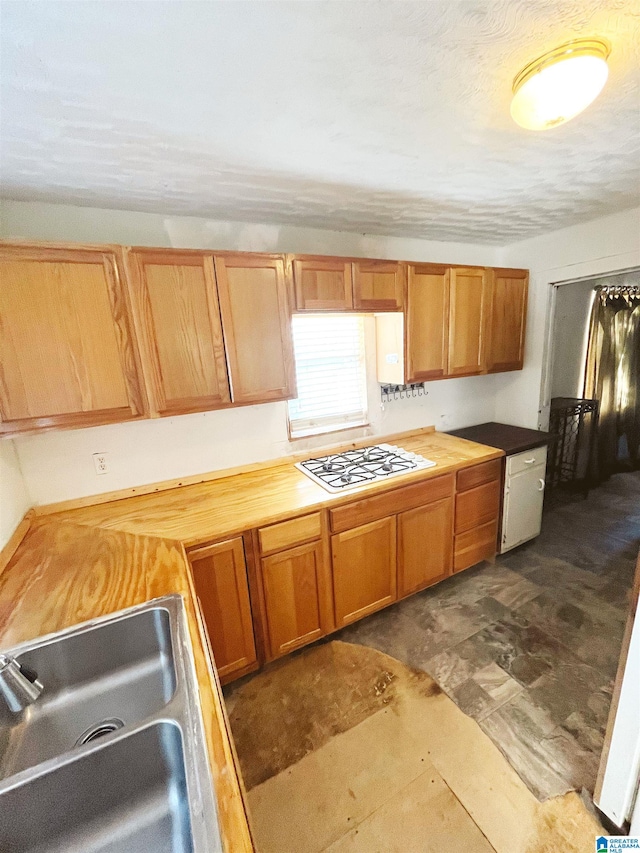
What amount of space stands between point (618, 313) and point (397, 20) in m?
4.10

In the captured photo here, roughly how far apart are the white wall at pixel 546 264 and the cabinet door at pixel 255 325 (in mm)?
2177

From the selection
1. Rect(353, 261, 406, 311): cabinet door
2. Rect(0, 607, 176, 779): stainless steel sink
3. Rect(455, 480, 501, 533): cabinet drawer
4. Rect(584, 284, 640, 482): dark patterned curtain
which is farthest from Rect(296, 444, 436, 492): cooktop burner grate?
Rect(584, 284, 640, 482): dark patterned curtain

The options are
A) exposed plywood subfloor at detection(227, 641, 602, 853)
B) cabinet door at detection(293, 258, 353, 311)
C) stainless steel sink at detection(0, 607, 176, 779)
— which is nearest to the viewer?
stainless steel sink at detection(0, 607, 176, 779)

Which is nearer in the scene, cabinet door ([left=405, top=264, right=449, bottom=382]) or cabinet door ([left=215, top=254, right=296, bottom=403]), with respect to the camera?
cabinet door ([left=215, top=254, right=296, bottom=403])

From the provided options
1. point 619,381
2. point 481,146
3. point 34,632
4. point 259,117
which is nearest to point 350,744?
point 34,632

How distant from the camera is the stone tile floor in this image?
1.51m

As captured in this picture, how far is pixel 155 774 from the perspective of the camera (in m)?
0.79

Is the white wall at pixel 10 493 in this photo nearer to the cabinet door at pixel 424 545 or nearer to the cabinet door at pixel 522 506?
the cabinet door at pixel 424 545

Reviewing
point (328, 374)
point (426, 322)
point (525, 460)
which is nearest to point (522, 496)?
point (525, 460)

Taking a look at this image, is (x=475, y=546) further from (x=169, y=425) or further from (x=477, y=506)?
(x=169, y=425)

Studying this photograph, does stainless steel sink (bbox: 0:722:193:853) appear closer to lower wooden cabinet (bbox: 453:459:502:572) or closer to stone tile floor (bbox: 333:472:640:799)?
stone tile floor (bbox: 333:472:640:799)

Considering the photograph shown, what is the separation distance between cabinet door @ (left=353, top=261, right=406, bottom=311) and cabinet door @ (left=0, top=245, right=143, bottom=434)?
1200mm

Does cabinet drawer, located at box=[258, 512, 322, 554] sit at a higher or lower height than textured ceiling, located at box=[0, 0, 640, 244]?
lower

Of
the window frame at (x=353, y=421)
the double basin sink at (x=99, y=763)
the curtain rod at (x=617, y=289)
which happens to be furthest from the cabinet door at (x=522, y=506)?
the double basin sink at (x=99, y=763)
